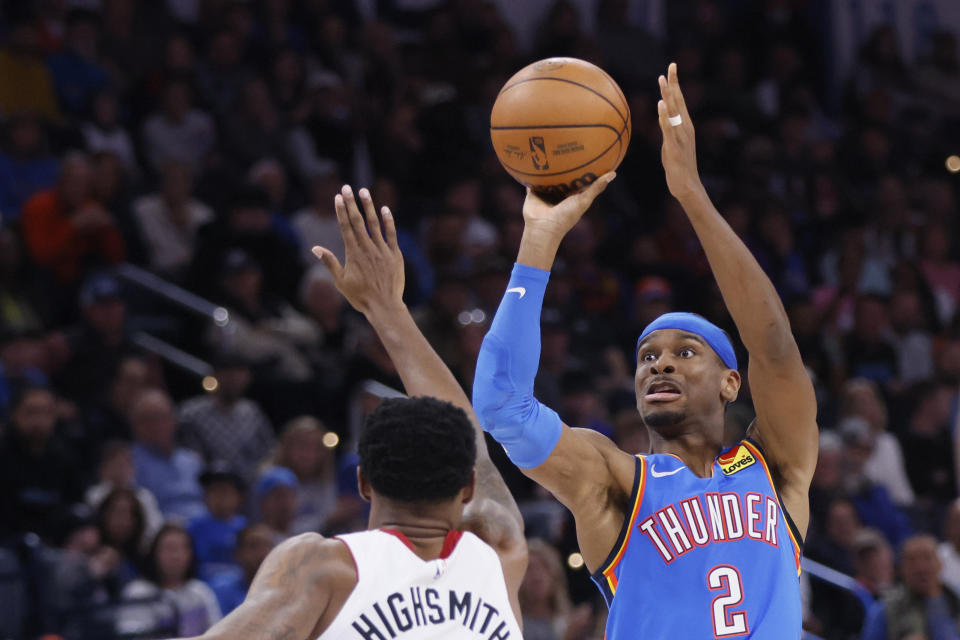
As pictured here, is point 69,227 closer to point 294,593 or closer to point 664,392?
point 664,392

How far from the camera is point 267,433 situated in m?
8.76

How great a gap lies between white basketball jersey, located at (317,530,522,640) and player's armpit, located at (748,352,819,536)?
128 centimetres

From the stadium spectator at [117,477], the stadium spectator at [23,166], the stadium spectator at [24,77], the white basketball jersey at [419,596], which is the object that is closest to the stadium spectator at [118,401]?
the stadium spectator at [117,477]

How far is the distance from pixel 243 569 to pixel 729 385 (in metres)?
3.91

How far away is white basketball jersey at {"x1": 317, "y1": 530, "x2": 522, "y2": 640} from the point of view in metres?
2.86

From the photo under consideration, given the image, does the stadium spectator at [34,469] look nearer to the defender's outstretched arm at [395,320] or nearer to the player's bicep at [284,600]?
the defender's outstretched arm at [395,320]

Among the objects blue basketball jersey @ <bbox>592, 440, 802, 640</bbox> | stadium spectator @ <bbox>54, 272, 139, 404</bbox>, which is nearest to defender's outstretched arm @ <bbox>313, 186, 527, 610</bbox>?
blue basketball jersey @ <bbox>592, 440, 802, 640</bbox>

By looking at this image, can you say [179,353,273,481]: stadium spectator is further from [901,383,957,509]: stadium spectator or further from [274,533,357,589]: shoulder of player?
[274,533,357,589]: shoulder of player

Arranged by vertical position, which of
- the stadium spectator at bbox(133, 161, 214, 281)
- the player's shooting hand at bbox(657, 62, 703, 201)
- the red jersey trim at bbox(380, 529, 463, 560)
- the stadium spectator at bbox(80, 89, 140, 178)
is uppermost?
the stadium spectator at bbox(80, 89, 140, 178)

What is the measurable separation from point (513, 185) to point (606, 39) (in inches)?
106

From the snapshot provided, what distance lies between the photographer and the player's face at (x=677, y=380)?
4.03 metres

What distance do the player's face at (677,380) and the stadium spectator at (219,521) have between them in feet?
13.7

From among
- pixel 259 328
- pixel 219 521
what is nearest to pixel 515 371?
pixel 219 521

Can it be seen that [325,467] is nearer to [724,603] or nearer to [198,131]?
[198,131]
